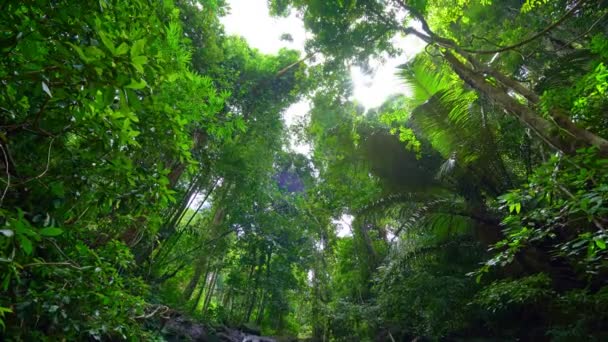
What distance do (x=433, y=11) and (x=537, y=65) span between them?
195cm

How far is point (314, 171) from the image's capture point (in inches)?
426

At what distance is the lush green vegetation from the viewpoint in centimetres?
139

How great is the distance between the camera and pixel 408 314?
17.6 feet

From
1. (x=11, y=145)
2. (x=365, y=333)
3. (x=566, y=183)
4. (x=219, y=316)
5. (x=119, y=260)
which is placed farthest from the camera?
(x=219, y=316)

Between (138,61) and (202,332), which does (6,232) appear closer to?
(138,61)

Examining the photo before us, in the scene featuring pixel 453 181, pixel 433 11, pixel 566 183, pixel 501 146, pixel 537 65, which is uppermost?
pixel 433 11

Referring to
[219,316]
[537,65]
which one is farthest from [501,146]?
[219,316]

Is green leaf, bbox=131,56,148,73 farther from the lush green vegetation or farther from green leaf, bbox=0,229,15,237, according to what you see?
green leaf, bbox=0,229,15,237

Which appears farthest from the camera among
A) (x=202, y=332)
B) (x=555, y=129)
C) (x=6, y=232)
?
(x=202, y=332)

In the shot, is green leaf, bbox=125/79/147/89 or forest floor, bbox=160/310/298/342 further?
forest floor, bbox=160/310/298/342

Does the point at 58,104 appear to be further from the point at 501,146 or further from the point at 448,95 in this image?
the point at 501,146

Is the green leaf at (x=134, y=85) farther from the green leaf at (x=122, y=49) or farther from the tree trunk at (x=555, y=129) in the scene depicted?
the tree trunk at (x=555, y=129)

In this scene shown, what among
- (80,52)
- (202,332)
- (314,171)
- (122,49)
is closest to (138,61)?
(122,49)

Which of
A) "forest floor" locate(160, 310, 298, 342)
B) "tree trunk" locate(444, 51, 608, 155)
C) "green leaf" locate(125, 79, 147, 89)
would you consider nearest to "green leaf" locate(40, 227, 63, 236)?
"green leaf" locate(125, 79, 147, 89)
